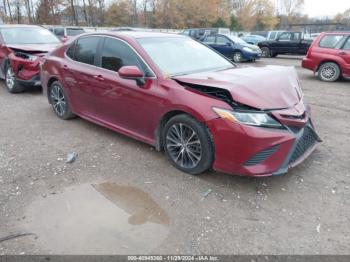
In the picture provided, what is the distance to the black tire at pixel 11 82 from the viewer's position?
7.79 meters

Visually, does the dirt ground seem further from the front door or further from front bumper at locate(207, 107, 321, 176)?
the front door

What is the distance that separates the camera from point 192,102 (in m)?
3.51

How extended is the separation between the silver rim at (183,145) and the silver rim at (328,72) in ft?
27.5

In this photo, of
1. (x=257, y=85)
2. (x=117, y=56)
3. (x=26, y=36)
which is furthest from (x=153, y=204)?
(x=26, y=36)

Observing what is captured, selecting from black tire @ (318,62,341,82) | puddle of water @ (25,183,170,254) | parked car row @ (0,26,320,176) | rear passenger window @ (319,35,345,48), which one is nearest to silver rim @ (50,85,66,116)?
parked car row @ (0,26,320,176)

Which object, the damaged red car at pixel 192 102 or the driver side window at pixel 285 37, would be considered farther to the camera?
the driver side window at pixel 285 37

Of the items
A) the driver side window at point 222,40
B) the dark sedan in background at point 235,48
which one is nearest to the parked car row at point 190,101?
the dark sedan in background at point 235,48

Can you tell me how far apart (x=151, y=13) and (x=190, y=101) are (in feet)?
189

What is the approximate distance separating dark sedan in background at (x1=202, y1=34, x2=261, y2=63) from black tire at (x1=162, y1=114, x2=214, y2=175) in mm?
12543

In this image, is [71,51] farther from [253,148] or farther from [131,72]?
[253,148]

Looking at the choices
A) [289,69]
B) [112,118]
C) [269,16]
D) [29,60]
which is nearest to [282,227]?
[289,69]

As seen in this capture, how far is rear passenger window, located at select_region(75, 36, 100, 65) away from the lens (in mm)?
4879

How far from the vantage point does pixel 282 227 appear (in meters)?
2.91

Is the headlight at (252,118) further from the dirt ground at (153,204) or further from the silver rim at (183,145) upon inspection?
the dirt ground at (153,204)
